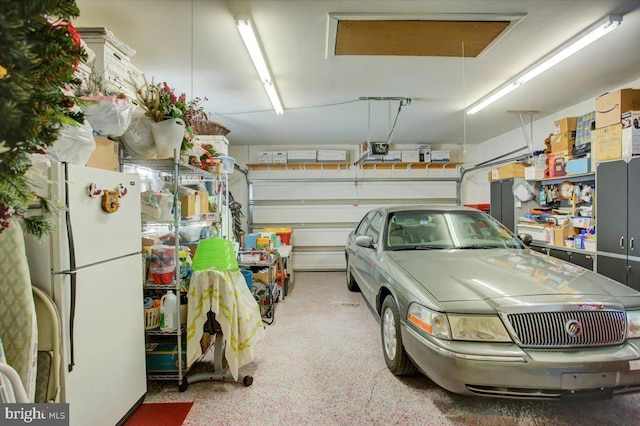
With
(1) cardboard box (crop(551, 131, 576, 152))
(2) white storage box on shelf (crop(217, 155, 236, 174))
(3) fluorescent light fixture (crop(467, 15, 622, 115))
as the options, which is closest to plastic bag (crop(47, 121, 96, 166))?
(2) white storage box on shelf (crop(217, 155, 236, 174))

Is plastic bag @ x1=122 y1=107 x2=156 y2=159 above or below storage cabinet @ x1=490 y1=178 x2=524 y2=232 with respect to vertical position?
above

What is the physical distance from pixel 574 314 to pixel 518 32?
237 cm

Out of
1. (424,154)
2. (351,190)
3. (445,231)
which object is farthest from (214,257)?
(424,154)

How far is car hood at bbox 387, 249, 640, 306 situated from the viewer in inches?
66.9

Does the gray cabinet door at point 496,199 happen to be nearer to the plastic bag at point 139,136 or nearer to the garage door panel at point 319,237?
the garage door panel at point 319,237

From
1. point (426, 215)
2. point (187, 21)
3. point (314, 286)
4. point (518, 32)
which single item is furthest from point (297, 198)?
point (518, 32)

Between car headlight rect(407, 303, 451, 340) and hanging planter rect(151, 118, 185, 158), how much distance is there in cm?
216

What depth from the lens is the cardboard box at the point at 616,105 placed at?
2988mm

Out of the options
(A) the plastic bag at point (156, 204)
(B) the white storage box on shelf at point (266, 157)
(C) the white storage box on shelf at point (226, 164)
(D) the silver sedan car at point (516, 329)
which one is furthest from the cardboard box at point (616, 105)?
(B) the white storage box on shelf at point (266, 157)

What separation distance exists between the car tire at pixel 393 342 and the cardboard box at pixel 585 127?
3562 millimetres

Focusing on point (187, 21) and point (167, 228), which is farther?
point (167, 228)

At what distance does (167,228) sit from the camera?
10.2ft

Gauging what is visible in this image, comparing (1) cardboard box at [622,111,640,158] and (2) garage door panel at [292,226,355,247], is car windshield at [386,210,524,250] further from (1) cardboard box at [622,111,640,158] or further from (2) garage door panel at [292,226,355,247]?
(2) garage door panel at [292,226,355,247]

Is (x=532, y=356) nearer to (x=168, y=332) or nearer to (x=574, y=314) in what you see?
(x=574, y=314)
